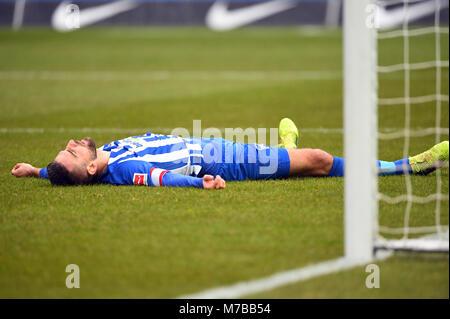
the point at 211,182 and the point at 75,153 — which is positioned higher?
the point at 75,153

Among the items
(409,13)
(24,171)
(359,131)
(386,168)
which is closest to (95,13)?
(409,13)

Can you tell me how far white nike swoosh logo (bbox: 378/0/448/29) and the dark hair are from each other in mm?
15956

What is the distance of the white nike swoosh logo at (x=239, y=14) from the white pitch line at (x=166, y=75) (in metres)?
9.04

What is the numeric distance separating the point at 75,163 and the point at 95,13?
750 inches

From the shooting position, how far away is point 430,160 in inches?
223

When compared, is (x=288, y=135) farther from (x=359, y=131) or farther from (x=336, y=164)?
(x=359, y=131)

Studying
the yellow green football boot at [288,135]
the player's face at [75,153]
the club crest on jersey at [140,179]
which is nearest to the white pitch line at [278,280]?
the club crest on jersey at [140,179]

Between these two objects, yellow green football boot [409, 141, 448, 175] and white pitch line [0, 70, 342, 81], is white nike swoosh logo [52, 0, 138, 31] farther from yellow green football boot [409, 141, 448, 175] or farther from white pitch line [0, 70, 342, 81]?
yellow green football boot [409, 141, 448, 175]

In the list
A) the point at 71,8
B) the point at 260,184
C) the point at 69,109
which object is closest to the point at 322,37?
the point at 71,8

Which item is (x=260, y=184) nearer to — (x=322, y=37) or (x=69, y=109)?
(x=69, y=109)

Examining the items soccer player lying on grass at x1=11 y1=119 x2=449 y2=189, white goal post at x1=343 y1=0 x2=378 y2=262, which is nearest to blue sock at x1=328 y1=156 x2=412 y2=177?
soccer player lying on grass at x1=11 y1=119 x2=449 y2=189

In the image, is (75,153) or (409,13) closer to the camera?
(75,153)

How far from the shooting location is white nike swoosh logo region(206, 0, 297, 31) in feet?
77.0

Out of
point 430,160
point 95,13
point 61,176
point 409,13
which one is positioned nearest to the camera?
point 61,176
